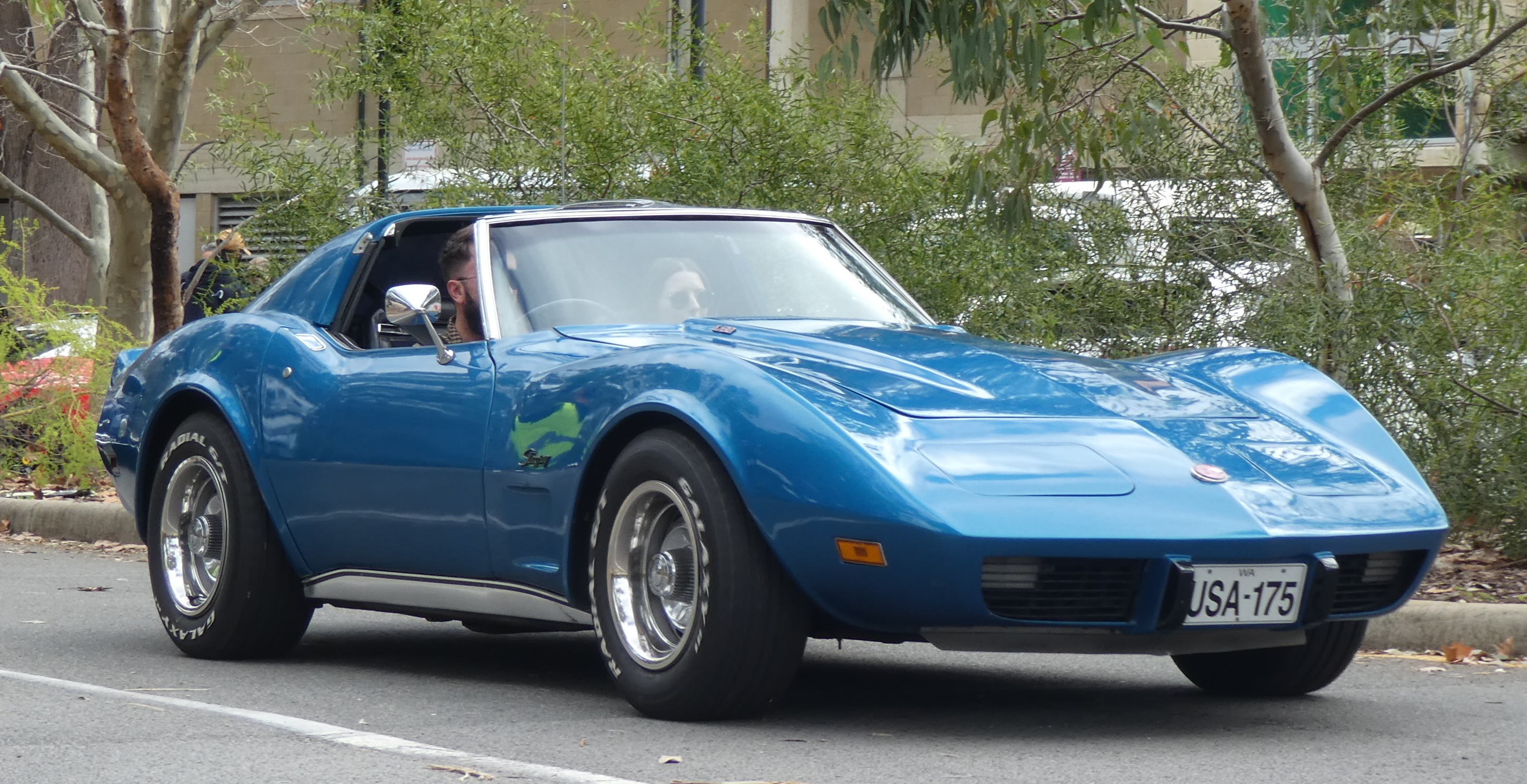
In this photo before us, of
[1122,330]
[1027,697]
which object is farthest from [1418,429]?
[1027,697]

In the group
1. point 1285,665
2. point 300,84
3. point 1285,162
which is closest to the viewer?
point 1285,665

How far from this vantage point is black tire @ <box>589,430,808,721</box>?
14.3 feet

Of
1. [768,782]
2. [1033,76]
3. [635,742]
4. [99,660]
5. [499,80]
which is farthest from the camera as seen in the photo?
[499,80]

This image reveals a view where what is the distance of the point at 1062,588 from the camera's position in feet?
14.0

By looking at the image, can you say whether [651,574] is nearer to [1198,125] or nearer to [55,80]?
[1198,125]

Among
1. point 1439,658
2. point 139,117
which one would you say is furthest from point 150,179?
point 1439,658

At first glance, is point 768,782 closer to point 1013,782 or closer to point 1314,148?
point 1013,782

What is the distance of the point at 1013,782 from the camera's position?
3.91 metres

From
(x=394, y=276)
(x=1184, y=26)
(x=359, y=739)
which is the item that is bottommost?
(x=359, y=739)

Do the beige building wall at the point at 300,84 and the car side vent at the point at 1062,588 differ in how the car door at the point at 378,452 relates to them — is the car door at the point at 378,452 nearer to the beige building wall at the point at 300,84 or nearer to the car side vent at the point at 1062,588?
the car side vent at the point at 1062,588

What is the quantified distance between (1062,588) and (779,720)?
0.82 meters

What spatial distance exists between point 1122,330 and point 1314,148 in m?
1.35

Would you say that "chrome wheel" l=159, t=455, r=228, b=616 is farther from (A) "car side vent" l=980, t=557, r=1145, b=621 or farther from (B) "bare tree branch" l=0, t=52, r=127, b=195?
(B) "bare tree branch" l=0, t=52, r=127, b=195

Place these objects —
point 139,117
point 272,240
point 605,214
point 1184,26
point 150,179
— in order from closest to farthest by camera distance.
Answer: point 605,214 < point 1184,26 < point 272,240 < point 150,179 < point 139,117
